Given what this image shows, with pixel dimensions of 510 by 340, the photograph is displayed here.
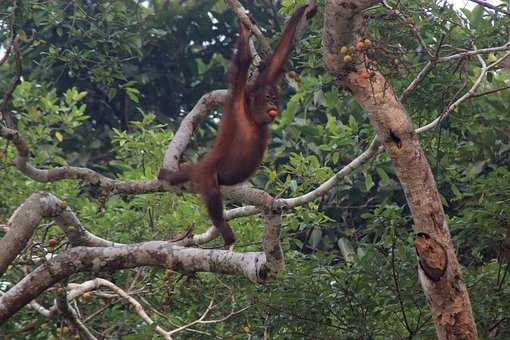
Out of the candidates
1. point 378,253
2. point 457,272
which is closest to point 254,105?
point 378,253

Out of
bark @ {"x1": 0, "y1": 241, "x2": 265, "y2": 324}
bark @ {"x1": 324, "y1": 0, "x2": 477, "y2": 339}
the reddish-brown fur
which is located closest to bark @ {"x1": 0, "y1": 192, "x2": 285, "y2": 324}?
bark @ {"x1": 0, "y1": 241, "x2": 265, "y2": 324}

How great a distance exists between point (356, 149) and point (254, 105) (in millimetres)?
1734

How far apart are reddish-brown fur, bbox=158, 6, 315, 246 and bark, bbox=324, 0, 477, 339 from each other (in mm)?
419

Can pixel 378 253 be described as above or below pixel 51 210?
below

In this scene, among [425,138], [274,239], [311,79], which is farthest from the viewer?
[311,79]

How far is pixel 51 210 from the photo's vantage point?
15.2ft

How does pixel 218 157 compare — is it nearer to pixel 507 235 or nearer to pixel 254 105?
pixel 254 105

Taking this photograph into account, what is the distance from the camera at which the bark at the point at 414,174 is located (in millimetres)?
4133

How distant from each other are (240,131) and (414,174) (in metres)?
1.30

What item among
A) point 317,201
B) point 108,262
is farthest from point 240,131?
point 317,201

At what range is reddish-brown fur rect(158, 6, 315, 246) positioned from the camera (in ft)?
15.7

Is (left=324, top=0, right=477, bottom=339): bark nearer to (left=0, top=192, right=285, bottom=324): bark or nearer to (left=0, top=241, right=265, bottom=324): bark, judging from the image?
(left=0, top=192, right=285, bottom=324): bark

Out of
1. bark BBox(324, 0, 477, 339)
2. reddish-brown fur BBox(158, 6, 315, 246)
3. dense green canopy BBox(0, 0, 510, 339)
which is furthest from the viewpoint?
dense green canopy BBox(0, 0, 510, 339)

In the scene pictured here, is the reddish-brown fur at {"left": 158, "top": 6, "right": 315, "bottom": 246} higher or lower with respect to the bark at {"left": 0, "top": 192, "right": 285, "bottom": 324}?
higher
